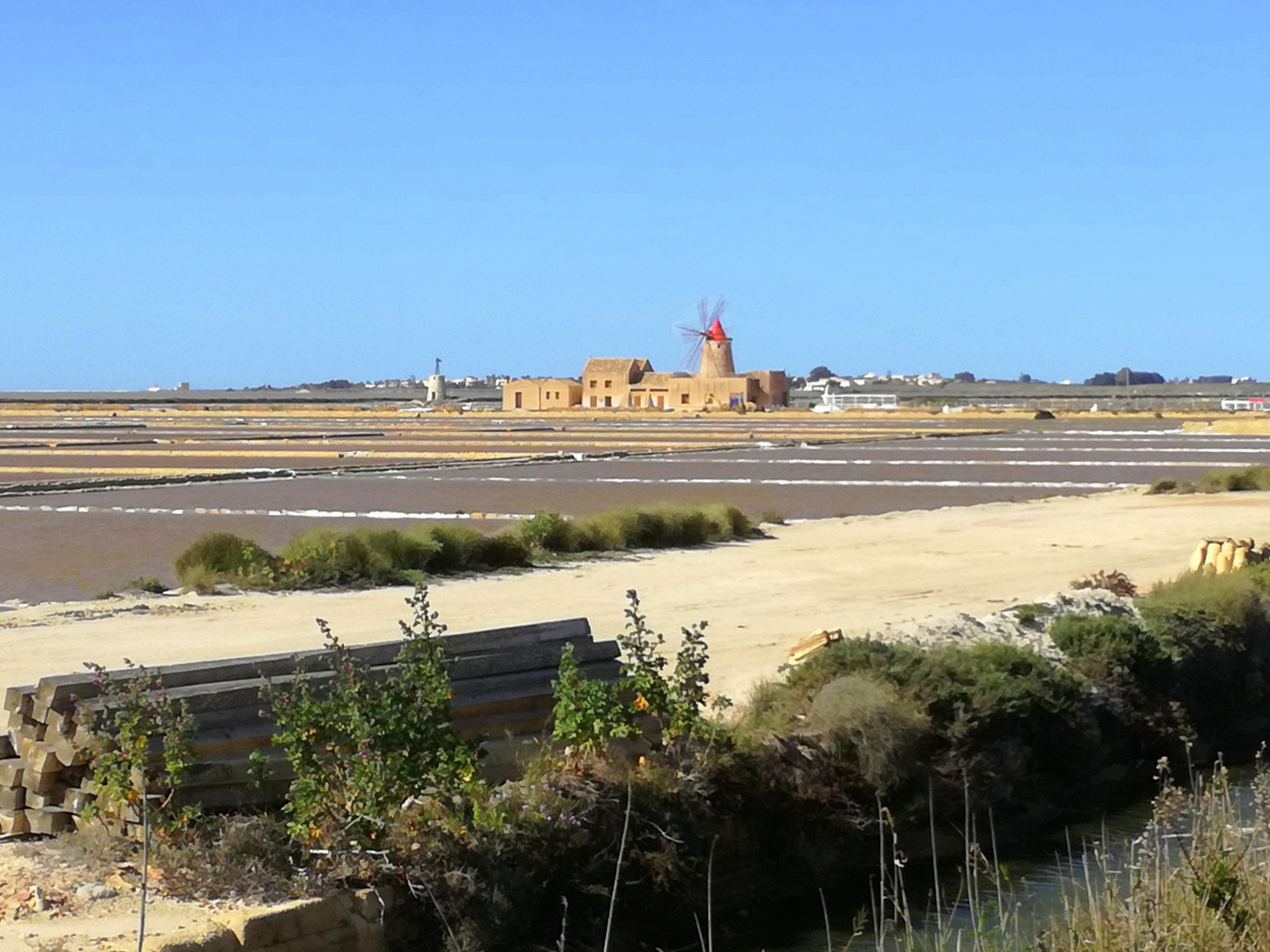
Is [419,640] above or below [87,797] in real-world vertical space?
above

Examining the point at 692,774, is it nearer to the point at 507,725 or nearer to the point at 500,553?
the point at 507,725

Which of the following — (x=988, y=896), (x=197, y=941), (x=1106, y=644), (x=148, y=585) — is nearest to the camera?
(x=197, y=941)

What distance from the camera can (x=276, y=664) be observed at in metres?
5.67

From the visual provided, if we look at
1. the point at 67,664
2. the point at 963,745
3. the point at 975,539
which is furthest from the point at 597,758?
the point at 975,539

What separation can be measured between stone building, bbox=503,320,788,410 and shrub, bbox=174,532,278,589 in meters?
65.9

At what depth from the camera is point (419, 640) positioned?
18.0 ft

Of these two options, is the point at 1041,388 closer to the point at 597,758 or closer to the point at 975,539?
the point at 975,539

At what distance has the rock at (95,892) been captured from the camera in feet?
15.7

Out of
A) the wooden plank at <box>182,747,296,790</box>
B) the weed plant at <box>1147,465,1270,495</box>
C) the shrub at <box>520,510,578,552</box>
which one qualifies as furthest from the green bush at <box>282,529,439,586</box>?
the weed plant at <box>1147,465,1270,495</box>

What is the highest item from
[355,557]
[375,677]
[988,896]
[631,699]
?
[375,677]

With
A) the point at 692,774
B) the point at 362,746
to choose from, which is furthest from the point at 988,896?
the point at 362,746

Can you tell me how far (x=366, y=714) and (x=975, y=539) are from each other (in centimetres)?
1145

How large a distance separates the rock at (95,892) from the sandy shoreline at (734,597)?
10.7 feet

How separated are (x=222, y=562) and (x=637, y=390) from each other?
227ft
